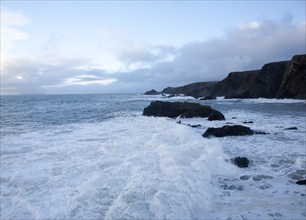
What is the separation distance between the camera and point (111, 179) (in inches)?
319

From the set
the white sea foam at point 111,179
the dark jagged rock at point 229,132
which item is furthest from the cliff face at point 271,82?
the white sea foam at point 111,179

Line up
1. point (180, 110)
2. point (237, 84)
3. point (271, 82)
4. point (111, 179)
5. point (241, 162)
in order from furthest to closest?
point (237, 84) < point (271, 82) < point (180, 110) < point (241, 162) < point (111, 179)

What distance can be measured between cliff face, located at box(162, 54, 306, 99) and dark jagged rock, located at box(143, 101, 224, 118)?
3321 centimetres

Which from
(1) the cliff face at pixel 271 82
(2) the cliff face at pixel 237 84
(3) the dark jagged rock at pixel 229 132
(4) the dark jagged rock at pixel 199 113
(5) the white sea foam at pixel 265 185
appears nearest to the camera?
(5) the white sea foam at pixel 265 185

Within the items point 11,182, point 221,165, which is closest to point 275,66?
point 221,165

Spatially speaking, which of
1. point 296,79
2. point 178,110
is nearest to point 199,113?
point 178,110

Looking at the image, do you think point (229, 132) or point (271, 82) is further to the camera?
point (271, 82)

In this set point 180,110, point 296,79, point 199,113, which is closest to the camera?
point 199,113

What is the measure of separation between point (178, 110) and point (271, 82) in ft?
A: 136

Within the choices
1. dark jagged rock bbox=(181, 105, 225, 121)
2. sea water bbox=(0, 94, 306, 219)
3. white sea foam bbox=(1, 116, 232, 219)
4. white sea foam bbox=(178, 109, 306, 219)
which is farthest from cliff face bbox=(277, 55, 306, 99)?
white sea foam bbox=(1, 116, 232, 219)

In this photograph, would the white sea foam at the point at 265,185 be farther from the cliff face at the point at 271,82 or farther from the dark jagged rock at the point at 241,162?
the cliff face at the point at 271,82

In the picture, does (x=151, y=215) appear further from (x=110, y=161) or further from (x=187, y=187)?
(x=110, y=161)

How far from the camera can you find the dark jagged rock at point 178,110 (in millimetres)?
27625

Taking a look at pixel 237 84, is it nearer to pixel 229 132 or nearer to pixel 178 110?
pixel 178 110
